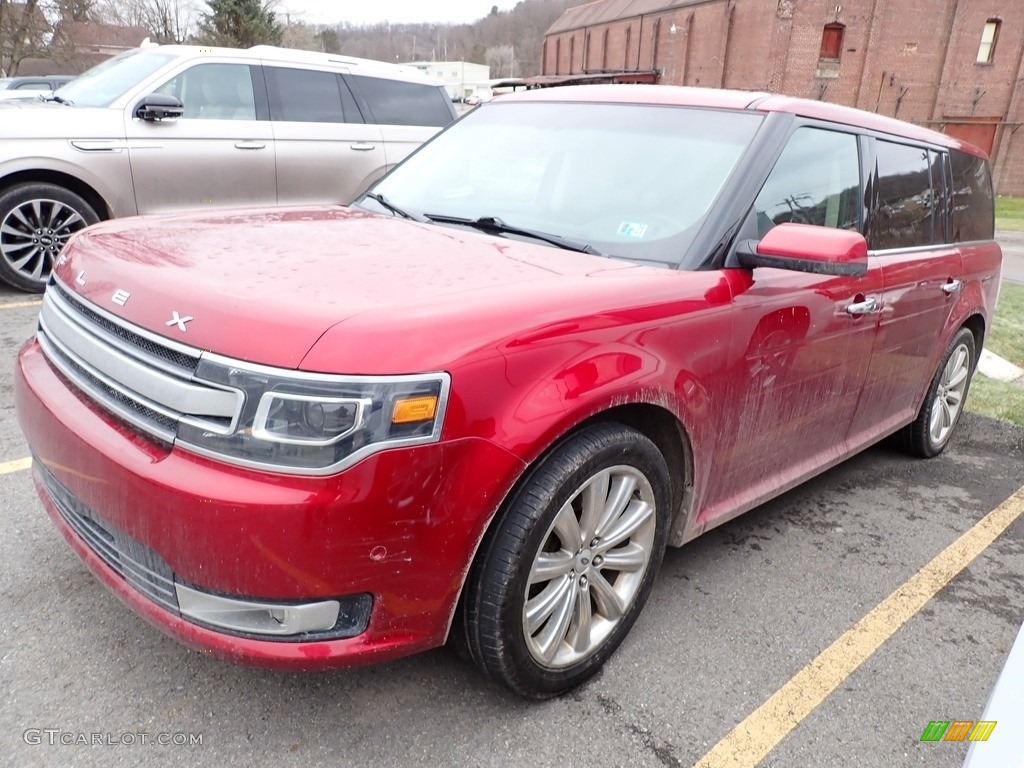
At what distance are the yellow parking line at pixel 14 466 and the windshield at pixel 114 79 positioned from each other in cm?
388

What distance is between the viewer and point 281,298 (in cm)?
182

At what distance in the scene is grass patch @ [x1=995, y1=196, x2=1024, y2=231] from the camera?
2325 centimetres

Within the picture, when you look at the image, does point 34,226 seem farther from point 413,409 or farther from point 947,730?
point 947,730

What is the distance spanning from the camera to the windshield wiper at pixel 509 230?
2.54m

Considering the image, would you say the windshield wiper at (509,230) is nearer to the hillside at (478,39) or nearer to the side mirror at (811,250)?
the side mirror at (811,250)

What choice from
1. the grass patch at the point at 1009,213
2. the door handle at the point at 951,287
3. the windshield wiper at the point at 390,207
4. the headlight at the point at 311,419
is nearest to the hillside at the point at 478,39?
the grass patch at the point at 1009,213

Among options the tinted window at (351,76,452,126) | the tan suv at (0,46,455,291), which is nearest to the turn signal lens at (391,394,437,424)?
the tan suv at (0,46,455,291)

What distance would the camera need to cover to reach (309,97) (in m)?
7.07

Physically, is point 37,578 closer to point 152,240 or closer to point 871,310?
point 152,240

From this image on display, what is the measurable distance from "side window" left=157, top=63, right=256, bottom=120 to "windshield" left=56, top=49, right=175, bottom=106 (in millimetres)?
226

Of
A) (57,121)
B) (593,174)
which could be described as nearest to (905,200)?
(593,174)

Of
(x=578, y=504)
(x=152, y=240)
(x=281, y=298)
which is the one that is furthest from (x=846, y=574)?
(x=152, y=240)

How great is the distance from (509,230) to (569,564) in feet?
3.92

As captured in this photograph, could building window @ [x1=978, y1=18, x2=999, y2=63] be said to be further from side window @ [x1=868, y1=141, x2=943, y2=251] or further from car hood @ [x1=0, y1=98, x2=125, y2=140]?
car hood @ [x1=0, y1=98, x2=125, y2=140]
